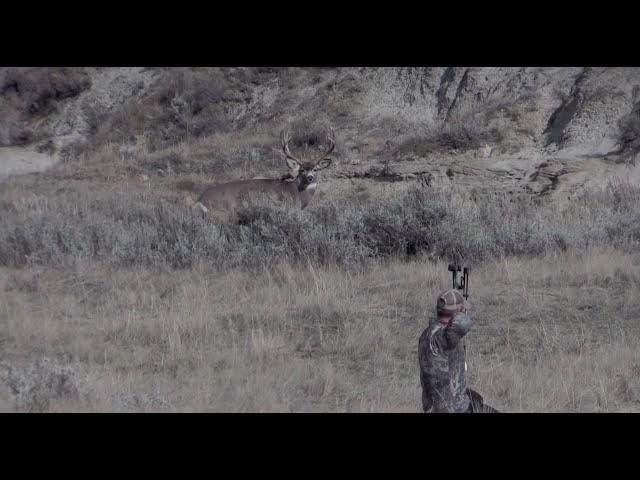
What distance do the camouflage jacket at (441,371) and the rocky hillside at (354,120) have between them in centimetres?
1177

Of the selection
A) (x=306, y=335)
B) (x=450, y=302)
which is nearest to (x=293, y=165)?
(x=306, y=335)

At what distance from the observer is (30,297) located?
386 inches

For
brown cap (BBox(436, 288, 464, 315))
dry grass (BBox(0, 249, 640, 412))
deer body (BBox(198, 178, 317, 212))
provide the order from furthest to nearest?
deer body (BBox(198, 178, 317, 212)), dry grass (BBox(0, 249, 640, 412)), brown cap (BBox(436, 288, 464, 315))

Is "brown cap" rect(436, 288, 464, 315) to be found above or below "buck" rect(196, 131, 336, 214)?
below

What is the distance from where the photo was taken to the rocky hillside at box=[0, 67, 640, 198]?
19031 mm

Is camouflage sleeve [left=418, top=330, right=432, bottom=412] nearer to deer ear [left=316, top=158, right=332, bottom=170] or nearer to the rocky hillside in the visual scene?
the rocky hillside

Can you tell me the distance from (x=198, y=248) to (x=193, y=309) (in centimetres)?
302

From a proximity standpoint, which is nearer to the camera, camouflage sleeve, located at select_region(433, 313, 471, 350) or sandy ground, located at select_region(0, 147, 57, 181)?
camouflage sleeve, located at select_region(433, 313, 471, 350)

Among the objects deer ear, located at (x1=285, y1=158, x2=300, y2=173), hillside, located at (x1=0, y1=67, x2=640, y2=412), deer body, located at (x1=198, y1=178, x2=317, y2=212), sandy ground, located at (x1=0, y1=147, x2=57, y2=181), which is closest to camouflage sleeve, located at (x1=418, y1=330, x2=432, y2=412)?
hillside, located at (x1=0, y1=67, x2=640, y2=412)

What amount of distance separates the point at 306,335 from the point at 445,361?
10.8 ft

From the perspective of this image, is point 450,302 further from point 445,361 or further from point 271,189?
point 271,189

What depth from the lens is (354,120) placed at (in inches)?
1083

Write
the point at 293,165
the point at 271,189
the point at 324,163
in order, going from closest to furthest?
the point at 271,189 < the point at 324,163 < the point at 293,165

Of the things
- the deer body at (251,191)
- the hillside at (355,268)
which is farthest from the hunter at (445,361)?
the deer body at (251,191)
